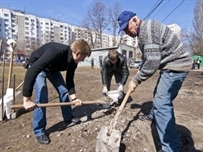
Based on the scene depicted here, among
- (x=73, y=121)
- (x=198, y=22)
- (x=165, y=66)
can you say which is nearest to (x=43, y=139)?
(x=73, y=121)

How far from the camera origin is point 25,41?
2662 inches

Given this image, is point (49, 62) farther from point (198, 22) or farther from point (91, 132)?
point (198, 22)

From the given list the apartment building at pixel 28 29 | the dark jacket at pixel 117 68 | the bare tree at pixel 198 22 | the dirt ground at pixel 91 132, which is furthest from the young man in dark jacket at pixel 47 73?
the apartment building at pixel 28 29

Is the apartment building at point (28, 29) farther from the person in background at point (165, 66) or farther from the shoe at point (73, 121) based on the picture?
the person in background at point (165, 66)

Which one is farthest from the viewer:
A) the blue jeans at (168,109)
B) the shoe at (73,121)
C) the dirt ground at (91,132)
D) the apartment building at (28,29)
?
the apartment building at (28,29)

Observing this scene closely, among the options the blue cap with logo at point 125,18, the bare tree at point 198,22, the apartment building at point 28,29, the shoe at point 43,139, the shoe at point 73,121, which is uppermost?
the apartment building at point 28,29

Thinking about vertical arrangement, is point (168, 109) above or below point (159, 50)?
below

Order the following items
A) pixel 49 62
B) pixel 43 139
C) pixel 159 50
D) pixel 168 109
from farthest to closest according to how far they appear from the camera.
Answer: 1. pixel 43 139
2. pixel 49 62
3. pixel 168 109
4. pixel 159 50

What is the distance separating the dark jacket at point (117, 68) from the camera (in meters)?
4.22

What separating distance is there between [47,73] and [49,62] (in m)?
0.57

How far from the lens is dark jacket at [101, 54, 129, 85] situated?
4.22 meters

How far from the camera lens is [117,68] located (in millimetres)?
4371

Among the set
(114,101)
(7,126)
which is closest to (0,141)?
(7,126)

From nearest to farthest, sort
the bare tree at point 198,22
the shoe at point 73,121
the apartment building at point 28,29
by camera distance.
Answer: the shoe at point 73,121 < the bare tree at point 198,22 < the apartment building at point 28,29
